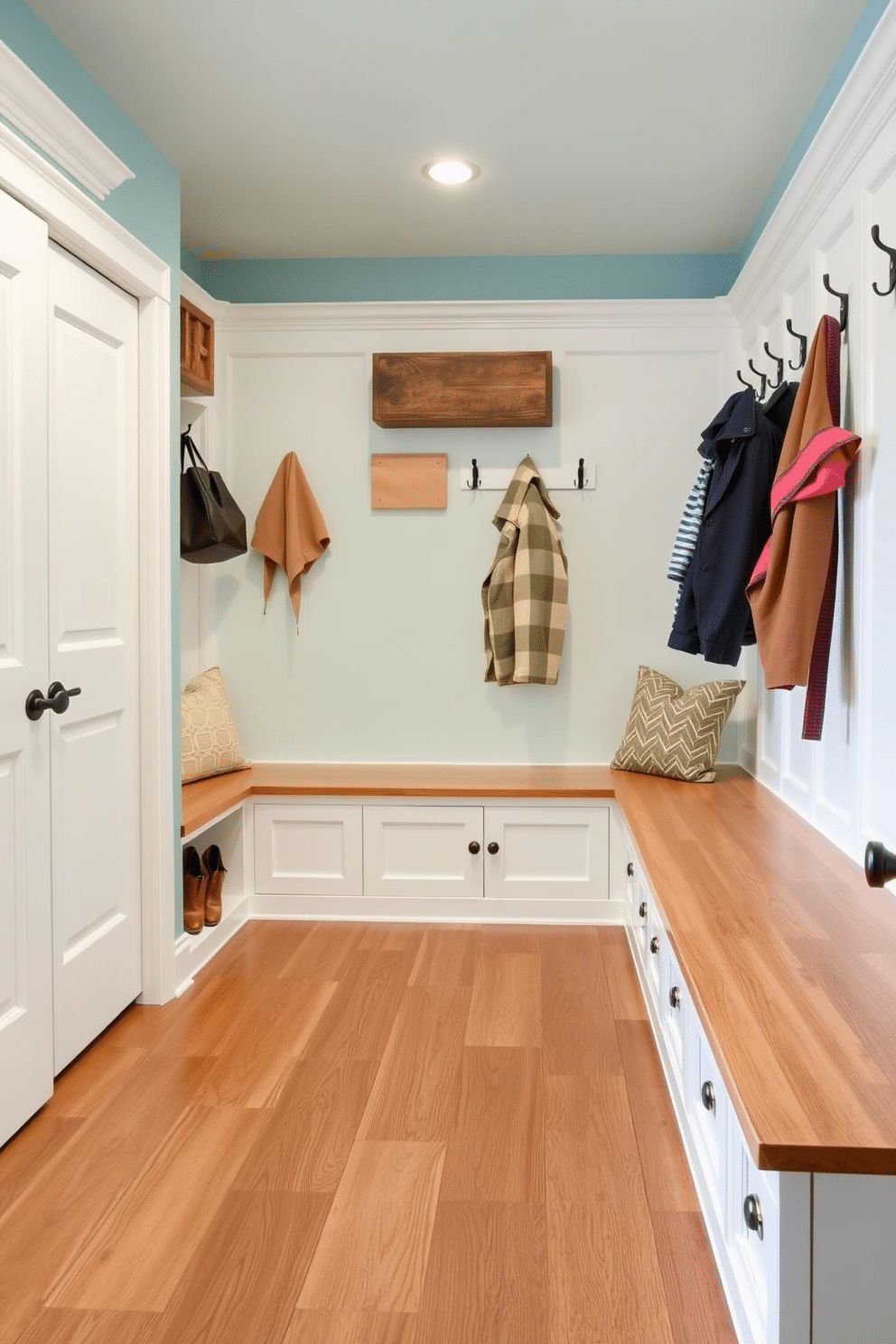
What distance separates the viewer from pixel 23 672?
2215 millimetres

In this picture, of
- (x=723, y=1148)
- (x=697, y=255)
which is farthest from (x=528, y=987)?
(x=697, y=255)

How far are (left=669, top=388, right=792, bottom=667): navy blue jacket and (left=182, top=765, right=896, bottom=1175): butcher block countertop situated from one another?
574mm

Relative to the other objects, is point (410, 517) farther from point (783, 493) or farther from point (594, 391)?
point (783, 493)

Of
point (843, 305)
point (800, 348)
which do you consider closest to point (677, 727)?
point (800, 348)

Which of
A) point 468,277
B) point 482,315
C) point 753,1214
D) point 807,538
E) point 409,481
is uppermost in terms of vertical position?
point 468,277

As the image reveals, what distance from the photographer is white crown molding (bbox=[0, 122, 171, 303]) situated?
2.11m

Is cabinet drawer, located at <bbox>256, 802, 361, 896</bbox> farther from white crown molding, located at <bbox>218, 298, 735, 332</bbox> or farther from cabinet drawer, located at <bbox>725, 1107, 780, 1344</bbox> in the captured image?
cabinet drawer, located at <bbox>725, 1107, 780, 1344</bbox>

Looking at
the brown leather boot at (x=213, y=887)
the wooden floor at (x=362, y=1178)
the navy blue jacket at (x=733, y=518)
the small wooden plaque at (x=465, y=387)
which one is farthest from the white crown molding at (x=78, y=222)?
the wooden floor at (x=362, y=1178)

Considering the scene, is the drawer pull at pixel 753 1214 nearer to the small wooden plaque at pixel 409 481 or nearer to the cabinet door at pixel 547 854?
the cabinet door at pixel 547 854

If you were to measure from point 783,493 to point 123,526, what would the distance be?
175 centimetres

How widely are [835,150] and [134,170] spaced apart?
182 cm

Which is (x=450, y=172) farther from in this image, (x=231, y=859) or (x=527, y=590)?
(x=231, y=859)

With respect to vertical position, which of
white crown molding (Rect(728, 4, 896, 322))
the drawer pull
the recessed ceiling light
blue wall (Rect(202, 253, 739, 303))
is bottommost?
the drawer pull

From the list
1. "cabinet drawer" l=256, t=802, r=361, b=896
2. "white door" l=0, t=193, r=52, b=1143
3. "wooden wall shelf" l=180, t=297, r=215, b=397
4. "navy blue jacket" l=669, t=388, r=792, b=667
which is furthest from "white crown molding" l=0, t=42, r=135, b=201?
"cabinet drawer" l=256, t=802, r=361, b=896
